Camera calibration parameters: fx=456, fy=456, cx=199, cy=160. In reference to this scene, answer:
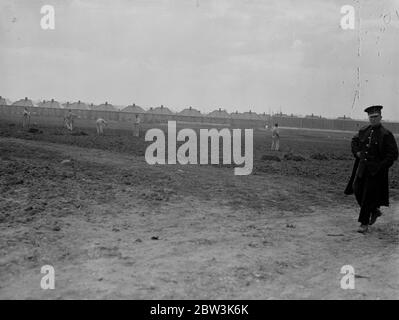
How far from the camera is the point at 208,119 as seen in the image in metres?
78.6

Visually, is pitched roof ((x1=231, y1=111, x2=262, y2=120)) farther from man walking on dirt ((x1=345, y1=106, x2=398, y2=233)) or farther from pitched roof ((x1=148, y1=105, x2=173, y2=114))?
man walking on dirt ((x1=345, y1=106, x2=398, y2=233))

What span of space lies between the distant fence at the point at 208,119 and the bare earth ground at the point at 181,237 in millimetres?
60629

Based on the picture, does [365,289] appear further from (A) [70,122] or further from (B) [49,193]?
(A) [70,122]

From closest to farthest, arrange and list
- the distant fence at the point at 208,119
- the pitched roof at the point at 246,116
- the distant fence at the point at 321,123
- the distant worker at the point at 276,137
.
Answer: the distant worker at the point at 276,137 → the distant fence at the point at 321,123 → the distant fence at the point at 208,119 → the pitched roof at the point at 246,116

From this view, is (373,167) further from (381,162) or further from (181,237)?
(181,237)

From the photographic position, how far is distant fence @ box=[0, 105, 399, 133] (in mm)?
71250

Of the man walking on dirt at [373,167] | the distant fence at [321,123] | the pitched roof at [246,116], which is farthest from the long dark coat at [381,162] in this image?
the pitched roof at [246,116]

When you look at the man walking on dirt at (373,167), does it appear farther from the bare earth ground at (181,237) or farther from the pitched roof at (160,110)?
the pitched roof at (160,110)

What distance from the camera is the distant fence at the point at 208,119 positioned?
2805 inches

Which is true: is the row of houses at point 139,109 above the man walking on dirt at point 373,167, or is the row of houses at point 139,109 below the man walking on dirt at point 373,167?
above

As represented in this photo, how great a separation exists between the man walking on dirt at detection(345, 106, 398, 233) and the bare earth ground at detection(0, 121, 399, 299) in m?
0.46

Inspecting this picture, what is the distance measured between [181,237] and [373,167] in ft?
9.96

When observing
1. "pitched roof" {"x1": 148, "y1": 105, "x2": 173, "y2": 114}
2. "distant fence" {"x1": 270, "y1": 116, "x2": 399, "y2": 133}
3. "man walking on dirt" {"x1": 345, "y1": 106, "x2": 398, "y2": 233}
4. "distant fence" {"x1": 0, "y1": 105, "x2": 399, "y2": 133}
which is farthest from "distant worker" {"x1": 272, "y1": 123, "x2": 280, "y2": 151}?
"pitched roof" {"x1": 148, "y1": 105, "x2": 173, "y2": 114}

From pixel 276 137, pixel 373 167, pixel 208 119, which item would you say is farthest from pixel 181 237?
pixel 208 119
